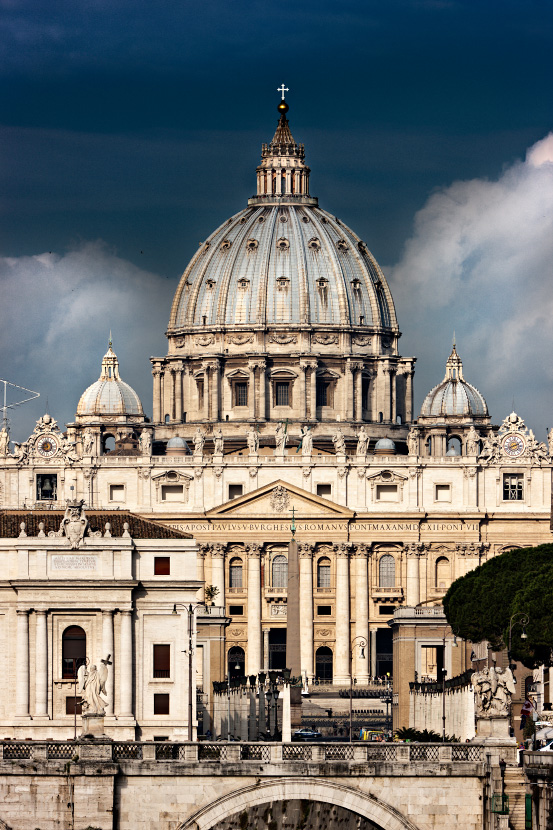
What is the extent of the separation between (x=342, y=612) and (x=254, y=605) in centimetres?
575

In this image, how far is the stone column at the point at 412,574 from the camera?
197000 mm

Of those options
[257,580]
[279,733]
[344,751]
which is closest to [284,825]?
[344,751]

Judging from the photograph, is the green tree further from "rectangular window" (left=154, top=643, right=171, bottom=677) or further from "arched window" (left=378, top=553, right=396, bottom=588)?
"arched window" (left=378, top=553, right=396, bottom=588)

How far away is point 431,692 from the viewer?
120562 mm

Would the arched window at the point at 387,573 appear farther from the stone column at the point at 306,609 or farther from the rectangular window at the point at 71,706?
the rectangular window at the point at 71,706

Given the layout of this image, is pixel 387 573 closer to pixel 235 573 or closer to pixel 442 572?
pixel 442 572

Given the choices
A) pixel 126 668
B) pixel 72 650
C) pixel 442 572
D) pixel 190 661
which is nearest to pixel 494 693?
pixel 190 661

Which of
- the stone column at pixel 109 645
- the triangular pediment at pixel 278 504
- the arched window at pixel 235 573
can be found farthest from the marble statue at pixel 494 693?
the arched window at pixel 235 573

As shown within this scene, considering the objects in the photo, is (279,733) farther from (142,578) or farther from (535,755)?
(535,755)

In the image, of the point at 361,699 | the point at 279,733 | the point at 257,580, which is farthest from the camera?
the point at 257,580

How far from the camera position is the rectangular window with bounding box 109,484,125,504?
19862 centimetres

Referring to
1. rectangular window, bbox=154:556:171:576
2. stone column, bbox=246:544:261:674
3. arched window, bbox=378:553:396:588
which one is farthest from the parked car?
arched window, bbox=378:553:396:588

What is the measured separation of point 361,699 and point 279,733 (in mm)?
47747

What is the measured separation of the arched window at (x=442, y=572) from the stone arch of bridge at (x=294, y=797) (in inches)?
4357
